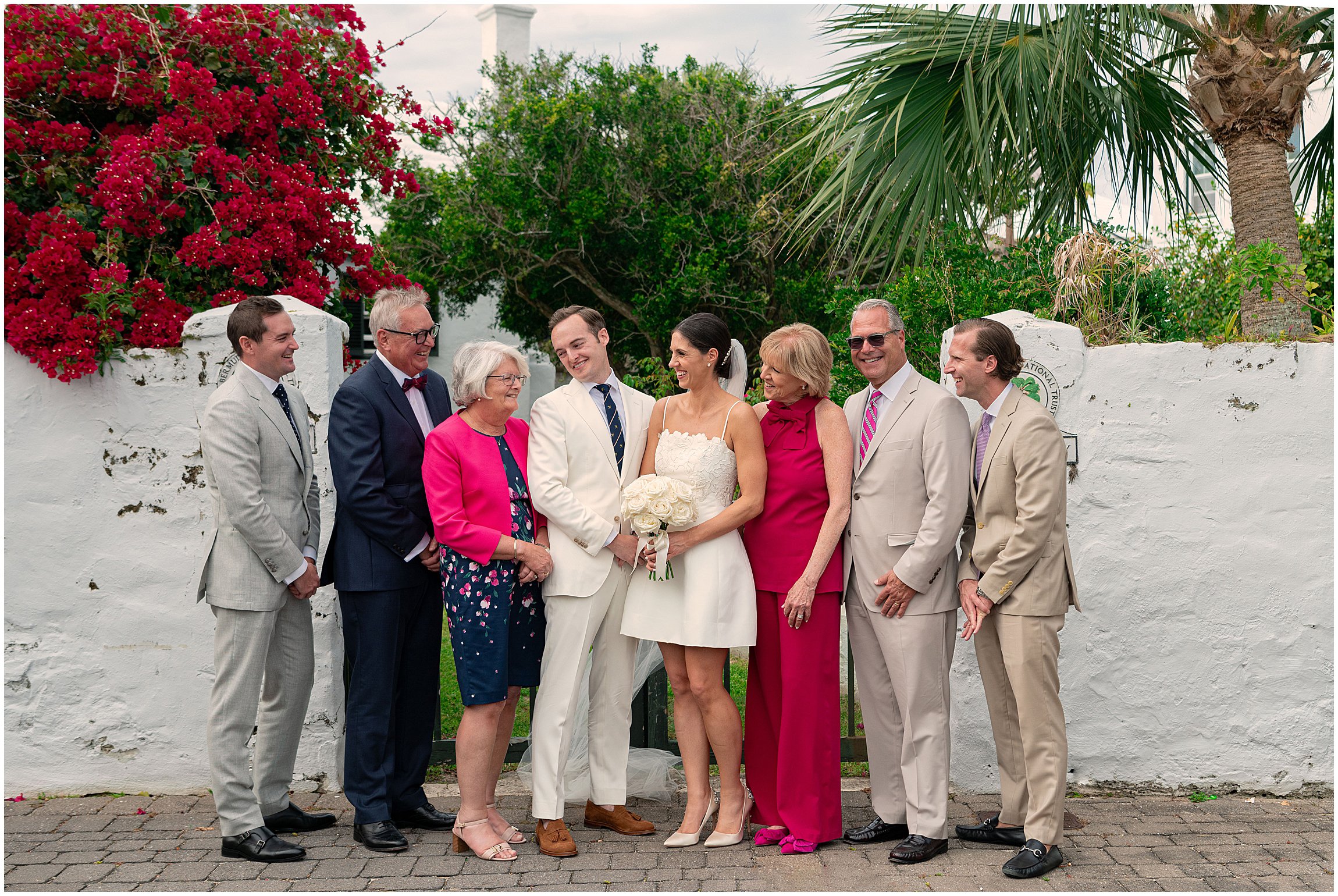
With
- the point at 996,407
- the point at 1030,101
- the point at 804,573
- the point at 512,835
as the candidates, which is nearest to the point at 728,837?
the point at 512,835

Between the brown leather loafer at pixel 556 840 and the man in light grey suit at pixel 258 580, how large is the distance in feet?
3.16

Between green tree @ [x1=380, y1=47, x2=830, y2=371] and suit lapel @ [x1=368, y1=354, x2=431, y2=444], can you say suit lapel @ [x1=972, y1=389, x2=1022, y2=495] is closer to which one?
suit lapel @ [x1=368, y1=354, x2=431, y2=444]

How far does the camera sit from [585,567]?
418 centimetres

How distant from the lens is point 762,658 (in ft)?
14.1

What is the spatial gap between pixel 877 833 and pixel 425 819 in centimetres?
197

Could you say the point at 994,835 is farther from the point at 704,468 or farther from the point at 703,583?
the point at 704,468

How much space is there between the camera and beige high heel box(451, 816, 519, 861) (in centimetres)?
407

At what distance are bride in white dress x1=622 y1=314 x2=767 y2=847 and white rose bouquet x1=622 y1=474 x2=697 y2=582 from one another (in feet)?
0.33

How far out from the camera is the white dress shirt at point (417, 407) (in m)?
4.29

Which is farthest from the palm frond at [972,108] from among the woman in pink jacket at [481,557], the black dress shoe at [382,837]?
the black dress shoe at [382,837]

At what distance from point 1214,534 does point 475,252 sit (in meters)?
14.5

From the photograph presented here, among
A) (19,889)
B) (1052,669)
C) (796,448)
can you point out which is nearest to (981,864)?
(1052,669)

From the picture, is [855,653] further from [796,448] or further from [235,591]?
[235,591]

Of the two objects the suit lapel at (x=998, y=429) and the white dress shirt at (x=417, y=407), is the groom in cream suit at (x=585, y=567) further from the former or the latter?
the suit lapel at (x=998, y=429)
